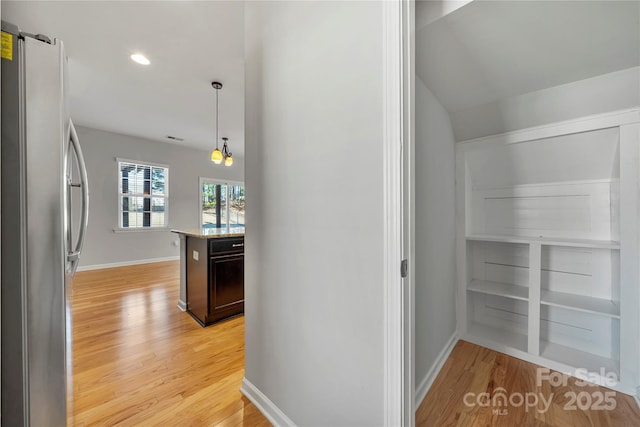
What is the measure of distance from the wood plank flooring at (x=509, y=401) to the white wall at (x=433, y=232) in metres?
0.15

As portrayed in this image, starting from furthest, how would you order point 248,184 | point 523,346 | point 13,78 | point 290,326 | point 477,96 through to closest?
point 523,346 < point 477,96 < point 248,184 < point 290,326 < point 13,78

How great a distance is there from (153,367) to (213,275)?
84 cm

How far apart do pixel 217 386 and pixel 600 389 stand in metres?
2.41

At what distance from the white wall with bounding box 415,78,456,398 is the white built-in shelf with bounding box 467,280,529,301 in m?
0.20

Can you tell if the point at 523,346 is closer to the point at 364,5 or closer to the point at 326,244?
the point at 326,244

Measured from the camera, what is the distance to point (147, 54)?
2.52 metres

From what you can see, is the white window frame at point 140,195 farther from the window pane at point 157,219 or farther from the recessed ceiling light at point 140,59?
the recessed ceiling light at point 140,59

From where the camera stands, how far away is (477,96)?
1.75 meters

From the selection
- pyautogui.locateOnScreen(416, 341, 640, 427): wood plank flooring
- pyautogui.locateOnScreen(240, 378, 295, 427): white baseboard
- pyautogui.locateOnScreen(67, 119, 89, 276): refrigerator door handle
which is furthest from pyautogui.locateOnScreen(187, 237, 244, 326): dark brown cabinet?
pyautogui.locateOnScreen(416, 341, 640, 427): wood plank flooring

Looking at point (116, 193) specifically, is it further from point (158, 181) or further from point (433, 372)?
point (433, 372)

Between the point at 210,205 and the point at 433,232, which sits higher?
the point at 210,205

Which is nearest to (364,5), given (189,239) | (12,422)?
(12,422)

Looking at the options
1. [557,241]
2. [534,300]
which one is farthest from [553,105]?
[534,300]

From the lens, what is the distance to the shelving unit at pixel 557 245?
152 centimetres
